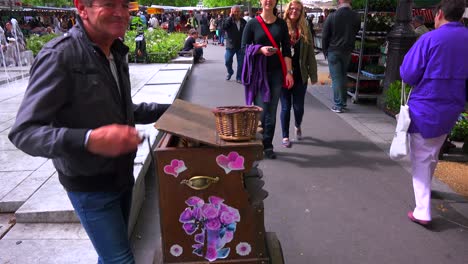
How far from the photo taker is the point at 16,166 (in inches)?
184

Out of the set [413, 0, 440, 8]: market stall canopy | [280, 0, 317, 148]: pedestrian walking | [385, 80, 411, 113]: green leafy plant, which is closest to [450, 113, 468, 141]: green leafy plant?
[385, 80, 411, 113]: green leafy plant

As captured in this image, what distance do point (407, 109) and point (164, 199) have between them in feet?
7.70

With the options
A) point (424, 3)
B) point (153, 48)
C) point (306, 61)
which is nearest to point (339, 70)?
point (306, 61)

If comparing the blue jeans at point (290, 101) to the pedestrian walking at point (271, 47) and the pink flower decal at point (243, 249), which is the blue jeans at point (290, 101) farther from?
the pink flower decal at point (243, 249)

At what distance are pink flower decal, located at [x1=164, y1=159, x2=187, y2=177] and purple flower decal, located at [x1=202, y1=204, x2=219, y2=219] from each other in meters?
0.25

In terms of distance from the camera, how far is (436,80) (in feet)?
11.1

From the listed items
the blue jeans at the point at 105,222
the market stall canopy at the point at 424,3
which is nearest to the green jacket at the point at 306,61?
the blue jeans at the point at 105,222

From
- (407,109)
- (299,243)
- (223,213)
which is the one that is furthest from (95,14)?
(407,109)

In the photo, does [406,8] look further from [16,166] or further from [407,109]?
[16,166]

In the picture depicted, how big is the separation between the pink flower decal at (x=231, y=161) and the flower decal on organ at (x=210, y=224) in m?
0.19

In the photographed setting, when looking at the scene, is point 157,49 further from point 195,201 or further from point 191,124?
point 195,201

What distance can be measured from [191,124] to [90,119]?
0.71 meters

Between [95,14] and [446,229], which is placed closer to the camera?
[95,14]

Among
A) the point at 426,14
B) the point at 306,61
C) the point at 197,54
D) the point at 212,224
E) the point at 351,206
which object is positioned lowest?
the point at 351,206
